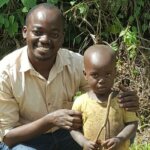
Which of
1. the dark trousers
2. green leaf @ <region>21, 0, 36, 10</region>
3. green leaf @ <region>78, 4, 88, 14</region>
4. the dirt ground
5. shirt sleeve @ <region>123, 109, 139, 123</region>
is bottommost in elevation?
the dirt ground

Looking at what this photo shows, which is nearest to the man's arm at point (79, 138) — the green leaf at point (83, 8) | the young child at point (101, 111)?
the young child at point (101, 111)

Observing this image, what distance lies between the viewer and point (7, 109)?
312 cm

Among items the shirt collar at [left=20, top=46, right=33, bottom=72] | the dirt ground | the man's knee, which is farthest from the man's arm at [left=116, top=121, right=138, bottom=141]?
the dirt ground

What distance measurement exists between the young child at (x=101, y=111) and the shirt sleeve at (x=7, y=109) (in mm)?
505

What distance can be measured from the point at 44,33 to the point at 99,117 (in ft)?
1.91

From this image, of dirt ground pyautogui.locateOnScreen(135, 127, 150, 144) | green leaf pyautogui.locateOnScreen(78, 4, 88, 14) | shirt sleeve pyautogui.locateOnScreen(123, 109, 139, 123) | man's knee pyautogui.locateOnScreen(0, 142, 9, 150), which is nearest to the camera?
shirt sleeve pyautogui.locateOnScreen(123, 109, 139, 123)

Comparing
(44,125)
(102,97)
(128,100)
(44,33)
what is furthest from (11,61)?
(128,100)

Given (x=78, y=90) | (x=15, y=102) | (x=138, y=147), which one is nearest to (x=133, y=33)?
(x=138, y=147)

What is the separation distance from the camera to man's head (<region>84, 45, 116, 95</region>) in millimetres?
2621

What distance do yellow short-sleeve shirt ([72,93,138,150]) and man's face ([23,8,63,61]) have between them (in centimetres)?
38

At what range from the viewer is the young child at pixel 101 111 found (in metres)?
2.62

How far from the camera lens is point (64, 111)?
9.32 ft

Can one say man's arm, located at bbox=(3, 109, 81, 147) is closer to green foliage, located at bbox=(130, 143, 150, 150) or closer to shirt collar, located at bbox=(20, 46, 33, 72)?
shirt collar, located at bbox=(20, 46, 33, 72)

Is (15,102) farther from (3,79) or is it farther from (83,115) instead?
(83,115)
